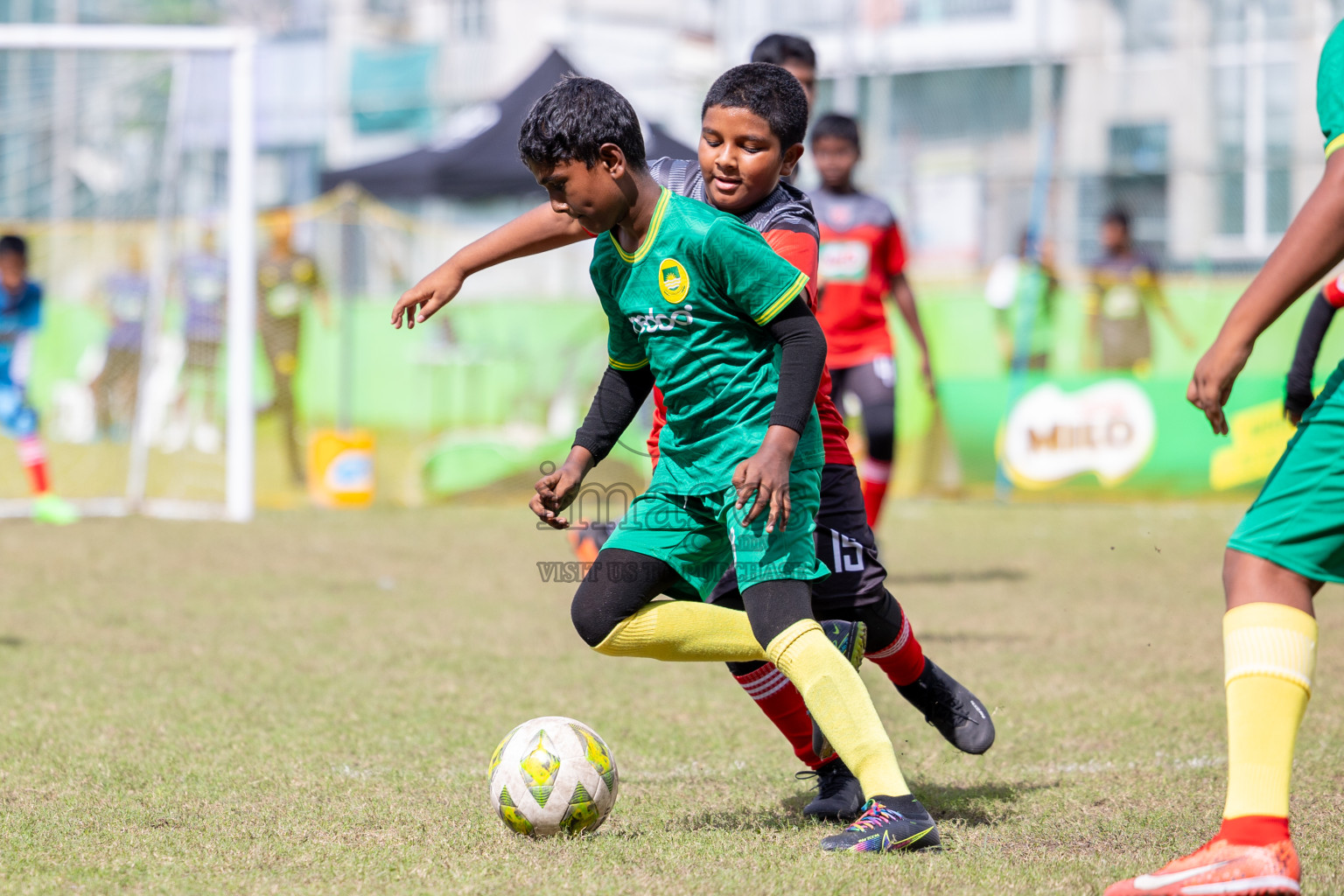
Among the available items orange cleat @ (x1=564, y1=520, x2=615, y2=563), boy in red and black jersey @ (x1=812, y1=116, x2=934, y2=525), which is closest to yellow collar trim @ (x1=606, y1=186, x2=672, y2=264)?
orange cleat @ (x1=564, y1=520, x2=615, y2=563)

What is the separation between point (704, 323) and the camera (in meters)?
3.29

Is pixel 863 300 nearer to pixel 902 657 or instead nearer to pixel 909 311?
pixel 909 311

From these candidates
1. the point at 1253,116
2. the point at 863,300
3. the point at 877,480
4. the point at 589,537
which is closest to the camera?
the point at 589,537

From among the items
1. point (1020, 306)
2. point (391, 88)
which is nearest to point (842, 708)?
point (1020, 306)

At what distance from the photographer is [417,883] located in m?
3.09

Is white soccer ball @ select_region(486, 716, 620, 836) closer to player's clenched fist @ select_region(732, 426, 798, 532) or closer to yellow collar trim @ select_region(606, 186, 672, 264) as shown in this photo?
player's clenched fist @ select_region(732, 426, 798, 532)

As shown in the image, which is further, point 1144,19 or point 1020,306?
point 1144,19

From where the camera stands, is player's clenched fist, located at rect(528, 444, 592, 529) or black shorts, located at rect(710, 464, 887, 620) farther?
black shorts, located at rect(710, 464, 887, 620)

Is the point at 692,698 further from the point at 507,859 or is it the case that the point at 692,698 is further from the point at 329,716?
the point at 507,859

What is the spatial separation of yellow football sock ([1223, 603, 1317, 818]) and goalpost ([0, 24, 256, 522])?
9538 millimetres

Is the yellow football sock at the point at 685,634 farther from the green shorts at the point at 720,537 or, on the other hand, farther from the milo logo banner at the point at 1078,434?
the milo logo banner at the point at 1078,434

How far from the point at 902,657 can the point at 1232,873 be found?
1.32m

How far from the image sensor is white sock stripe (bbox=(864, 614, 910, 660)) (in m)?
3.89

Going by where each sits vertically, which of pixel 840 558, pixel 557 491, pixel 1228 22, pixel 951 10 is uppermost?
pixel 951 10
